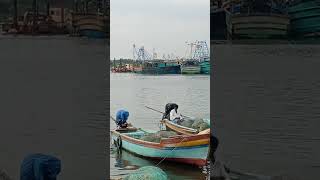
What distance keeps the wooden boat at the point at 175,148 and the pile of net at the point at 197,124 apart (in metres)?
0.52

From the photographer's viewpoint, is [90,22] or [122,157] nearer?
[90,22]

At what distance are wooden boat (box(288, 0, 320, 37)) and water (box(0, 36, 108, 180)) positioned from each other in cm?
155

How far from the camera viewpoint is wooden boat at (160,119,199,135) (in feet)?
34.4

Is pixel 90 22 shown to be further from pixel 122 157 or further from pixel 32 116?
pixel 122 157

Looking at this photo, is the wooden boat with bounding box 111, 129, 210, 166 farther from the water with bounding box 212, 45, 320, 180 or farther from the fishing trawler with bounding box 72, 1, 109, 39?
the fishing trawler with bounding box 72, 1, 109, 39

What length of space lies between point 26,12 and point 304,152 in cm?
250

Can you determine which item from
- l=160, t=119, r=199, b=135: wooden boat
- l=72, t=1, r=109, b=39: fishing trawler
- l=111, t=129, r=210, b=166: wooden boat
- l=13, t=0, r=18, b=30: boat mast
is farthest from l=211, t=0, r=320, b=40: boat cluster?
l=160, t=119, r=199, b=135: wooden boat

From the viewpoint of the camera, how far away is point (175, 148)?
10109 millimetres

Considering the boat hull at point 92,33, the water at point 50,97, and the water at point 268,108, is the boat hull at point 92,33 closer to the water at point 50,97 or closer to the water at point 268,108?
the water at point 50,97

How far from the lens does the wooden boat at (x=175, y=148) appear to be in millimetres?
9492

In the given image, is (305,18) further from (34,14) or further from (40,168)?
(40,168)

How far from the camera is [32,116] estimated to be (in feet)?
13.9

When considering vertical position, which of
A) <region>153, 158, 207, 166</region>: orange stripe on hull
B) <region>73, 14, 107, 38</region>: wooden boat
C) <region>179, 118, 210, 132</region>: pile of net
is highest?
<region>73, 14, 107, 38</region>: wooden boat

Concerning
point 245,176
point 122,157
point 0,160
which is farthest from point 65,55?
point 122,157
